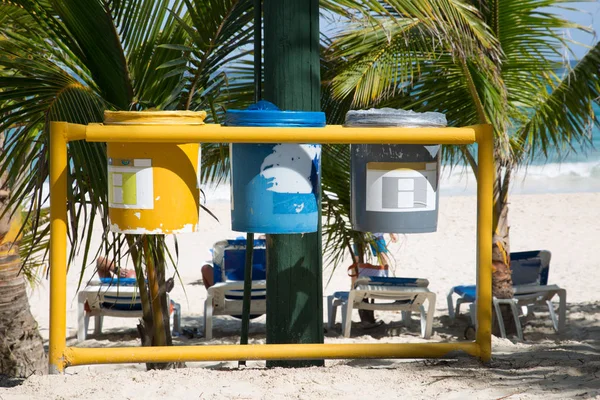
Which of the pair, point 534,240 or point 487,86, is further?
point 534,240

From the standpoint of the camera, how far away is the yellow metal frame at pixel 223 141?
2.56 m

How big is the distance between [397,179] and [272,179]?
463mm

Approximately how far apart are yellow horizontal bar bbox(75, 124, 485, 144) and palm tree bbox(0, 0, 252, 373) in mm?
612

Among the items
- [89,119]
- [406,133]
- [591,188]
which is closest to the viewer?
[406,133]

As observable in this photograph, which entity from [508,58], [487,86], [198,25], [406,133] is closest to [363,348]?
[406,133]

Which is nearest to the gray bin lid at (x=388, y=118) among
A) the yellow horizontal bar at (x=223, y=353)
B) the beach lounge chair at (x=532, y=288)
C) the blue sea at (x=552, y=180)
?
the yellow horizontal bar at (x=223, y=353)

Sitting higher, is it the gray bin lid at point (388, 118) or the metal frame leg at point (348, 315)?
the gray bin lid at point (388, 118)

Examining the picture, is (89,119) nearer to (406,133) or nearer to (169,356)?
(169,356)

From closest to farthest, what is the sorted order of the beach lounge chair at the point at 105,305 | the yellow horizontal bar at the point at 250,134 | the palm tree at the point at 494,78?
the yellow horizontal bar at the point at 250,134
the palm tree at the point at 494,78
the beach lounge chair at the point at 105,305

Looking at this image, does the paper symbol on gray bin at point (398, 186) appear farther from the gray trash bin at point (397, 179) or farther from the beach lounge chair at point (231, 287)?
the beach lounge chair at point (231, 287)

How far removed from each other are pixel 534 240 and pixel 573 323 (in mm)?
5732

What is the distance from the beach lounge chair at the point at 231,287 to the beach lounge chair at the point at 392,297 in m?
0.76

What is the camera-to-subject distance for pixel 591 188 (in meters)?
23.8

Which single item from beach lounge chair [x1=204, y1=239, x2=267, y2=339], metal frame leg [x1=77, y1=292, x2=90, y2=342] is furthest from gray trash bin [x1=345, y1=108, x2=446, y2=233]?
metal frame leg [x1=77, y1=292, x2=90, y2=342]
